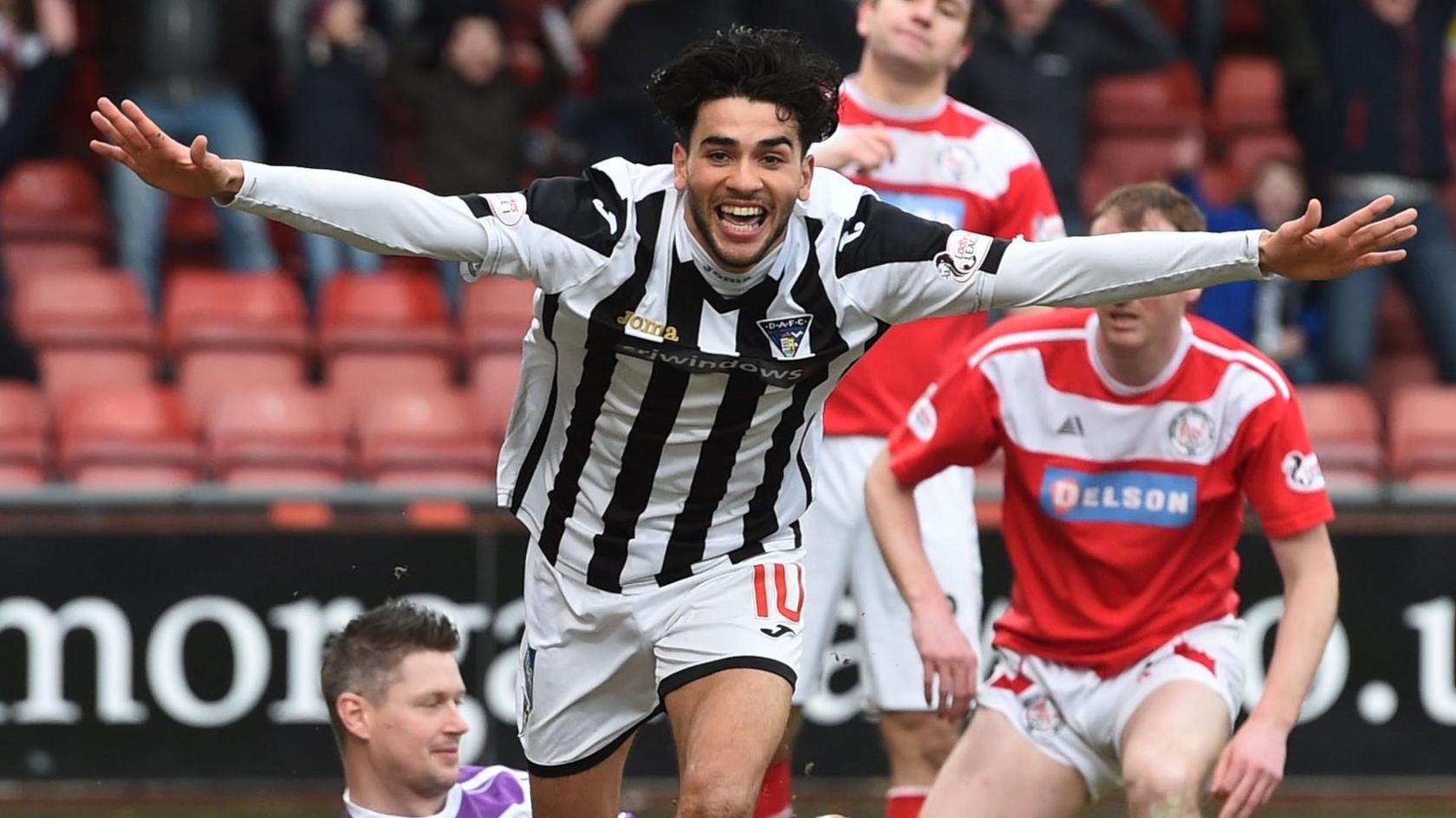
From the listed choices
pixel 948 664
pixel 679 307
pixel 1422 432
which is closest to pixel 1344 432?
pixel 1422 432

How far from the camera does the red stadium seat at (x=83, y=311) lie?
1013 centimetres

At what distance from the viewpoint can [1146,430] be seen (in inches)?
225

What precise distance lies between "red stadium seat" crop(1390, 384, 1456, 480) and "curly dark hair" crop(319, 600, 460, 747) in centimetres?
479

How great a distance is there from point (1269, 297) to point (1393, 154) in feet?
3.01

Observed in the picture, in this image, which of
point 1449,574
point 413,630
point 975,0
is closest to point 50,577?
point 413,630

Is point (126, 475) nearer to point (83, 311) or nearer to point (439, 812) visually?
point (83, 311)

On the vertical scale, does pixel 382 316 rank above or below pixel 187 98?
below

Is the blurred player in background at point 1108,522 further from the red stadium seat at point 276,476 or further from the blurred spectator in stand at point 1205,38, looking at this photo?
the blurred spectator in stand at point 1205,38

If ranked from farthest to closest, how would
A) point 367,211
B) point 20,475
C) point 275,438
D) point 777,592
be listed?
point 275,438
point 20,475
point 777,592
point 367,211

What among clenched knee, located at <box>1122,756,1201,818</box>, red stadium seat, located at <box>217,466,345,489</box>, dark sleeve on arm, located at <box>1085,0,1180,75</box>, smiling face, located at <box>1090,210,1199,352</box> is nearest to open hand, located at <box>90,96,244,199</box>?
smiling face, located at <box>1090,210,1199,352</box>

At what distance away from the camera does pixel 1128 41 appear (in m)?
10.9

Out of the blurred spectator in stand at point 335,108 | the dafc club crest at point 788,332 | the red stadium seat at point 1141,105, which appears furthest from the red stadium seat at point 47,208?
the dafc club crest at point 788,332

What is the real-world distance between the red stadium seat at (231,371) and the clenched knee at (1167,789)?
218 inches

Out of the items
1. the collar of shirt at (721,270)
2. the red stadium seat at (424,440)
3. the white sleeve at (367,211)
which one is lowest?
the red stadium seat at (424,440)
